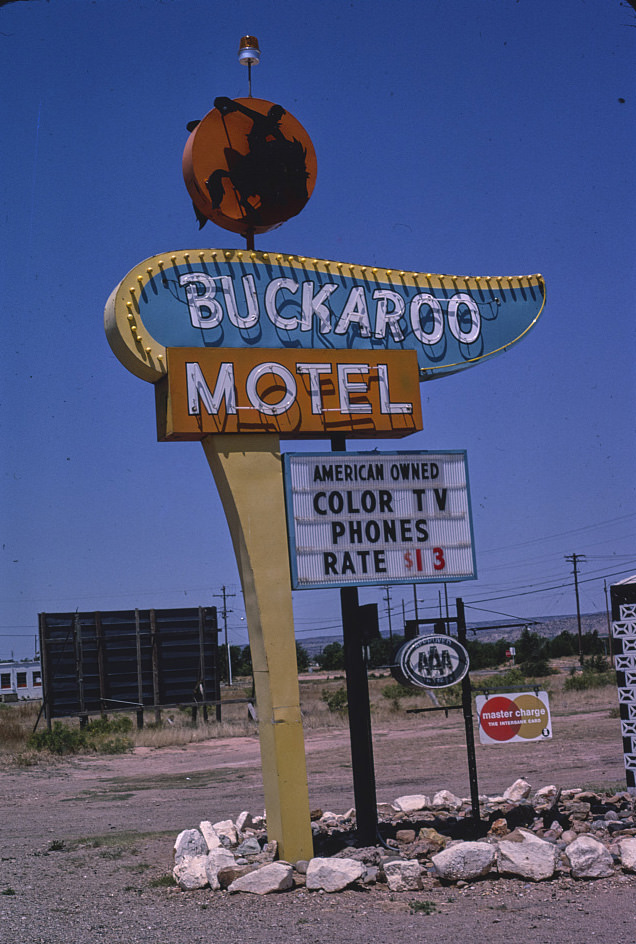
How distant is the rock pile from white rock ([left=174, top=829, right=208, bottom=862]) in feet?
0.04

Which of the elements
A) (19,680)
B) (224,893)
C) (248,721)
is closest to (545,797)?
(224,893)

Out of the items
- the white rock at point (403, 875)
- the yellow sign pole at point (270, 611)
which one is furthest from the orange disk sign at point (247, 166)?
the white rock at point (403, 875)

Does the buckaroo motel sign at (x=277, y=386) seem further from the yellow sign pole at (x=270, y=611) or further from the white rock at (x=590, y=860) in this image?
the white rock at (x=590, y=860)

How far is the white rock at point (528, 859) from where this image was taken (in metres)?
9.55

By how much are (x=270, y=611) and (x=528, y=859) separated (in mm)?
3668

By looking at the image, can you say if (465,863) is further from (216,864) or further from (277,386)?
(277,386)

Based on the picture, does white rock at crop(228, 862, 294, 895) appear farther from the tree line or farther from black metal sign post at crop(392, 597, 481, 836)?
the tree line

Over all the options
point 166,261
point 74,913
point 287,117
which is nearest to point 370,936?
point 74,913

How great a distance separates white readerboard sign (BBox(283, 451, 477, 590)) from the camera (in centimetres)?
1119

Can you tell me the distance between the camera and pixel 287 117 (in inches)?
476

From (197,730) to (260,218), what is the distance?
2398 cm

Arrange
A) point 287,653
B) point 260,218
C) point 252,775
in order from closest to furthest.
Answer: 1. point 287,653
2. point 260,218
3. point 252,775

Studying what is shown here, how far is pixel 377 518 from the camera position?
11.5 m

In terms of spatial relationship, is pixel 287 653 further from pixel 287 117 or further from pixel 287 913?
pixel 287 117
